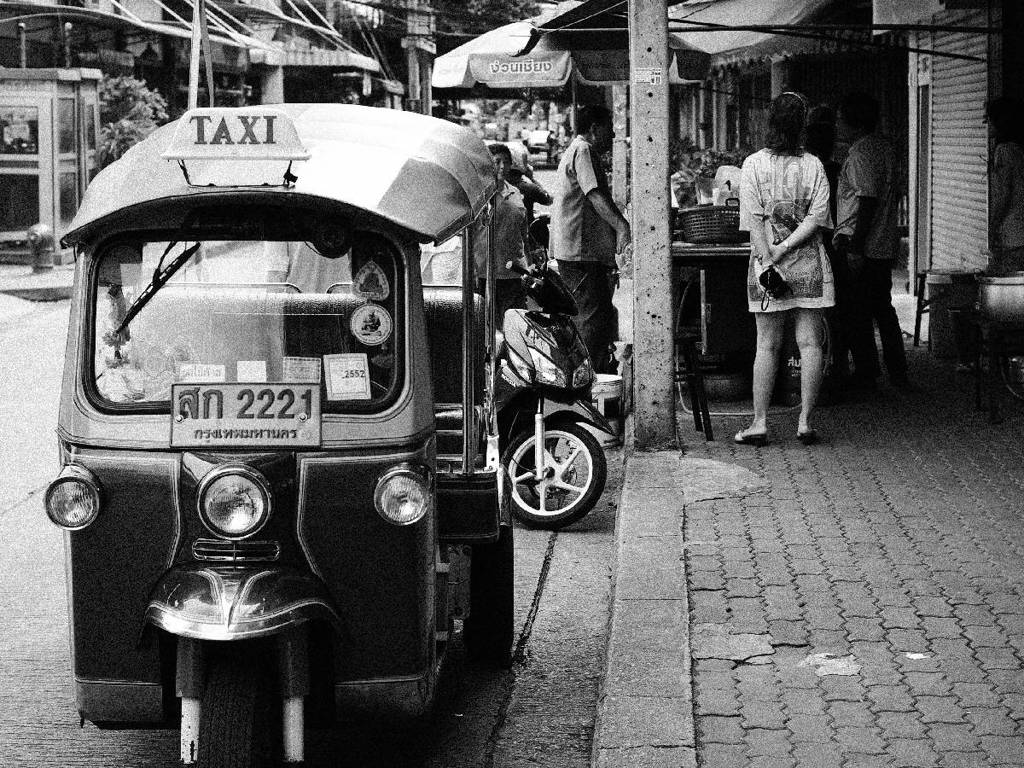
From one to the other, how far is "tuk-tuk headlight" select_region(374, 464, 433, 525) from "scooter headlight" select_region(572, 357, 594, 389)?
3.42m

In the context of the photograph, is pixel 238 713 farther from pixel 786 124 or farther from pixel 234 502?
pixel 786 124

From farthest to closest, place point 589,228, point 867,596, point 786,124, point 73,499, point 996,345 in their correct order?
point 589,228, point 996,345, point 786,124, point 867,596, point 73,499

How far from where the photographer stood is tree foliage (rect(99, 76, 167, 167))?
79.4 ft

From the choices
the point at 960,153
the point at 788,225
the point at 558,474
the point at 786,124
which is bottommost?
the point at 558,474

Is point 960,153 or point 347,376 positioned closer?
point 347,376

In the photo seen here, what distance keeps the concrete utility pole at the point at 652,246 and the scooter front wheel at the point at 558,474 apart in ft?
3.63

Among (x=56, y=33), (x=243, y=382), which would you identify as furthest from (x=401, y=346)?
(x=56, y=33)

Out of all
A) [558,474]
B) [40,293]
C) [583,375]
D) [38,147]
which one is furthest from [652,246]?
[38,147]

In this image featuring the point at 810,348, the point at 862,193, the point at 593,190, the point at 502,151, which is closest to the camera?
the point at 810,348

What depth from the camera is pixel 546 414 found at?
763 centimetres

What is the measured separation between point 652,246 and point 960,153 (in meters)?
6.50

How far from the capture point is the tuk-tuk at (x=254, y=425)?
3928mm

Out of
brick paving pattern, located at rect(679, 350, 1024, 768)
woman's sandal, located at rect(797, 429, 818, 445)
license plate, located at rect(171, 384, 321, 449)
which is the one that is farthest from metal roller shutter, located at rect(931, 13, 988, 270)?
license plate, located at rect(171, 384, 321, 449)

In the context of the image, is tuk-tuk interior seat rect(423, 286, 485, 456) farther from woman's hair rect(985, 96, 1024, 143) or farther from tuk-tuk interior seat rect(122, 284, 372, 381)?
woman's hair rect(985, 96, 1024, 143)
